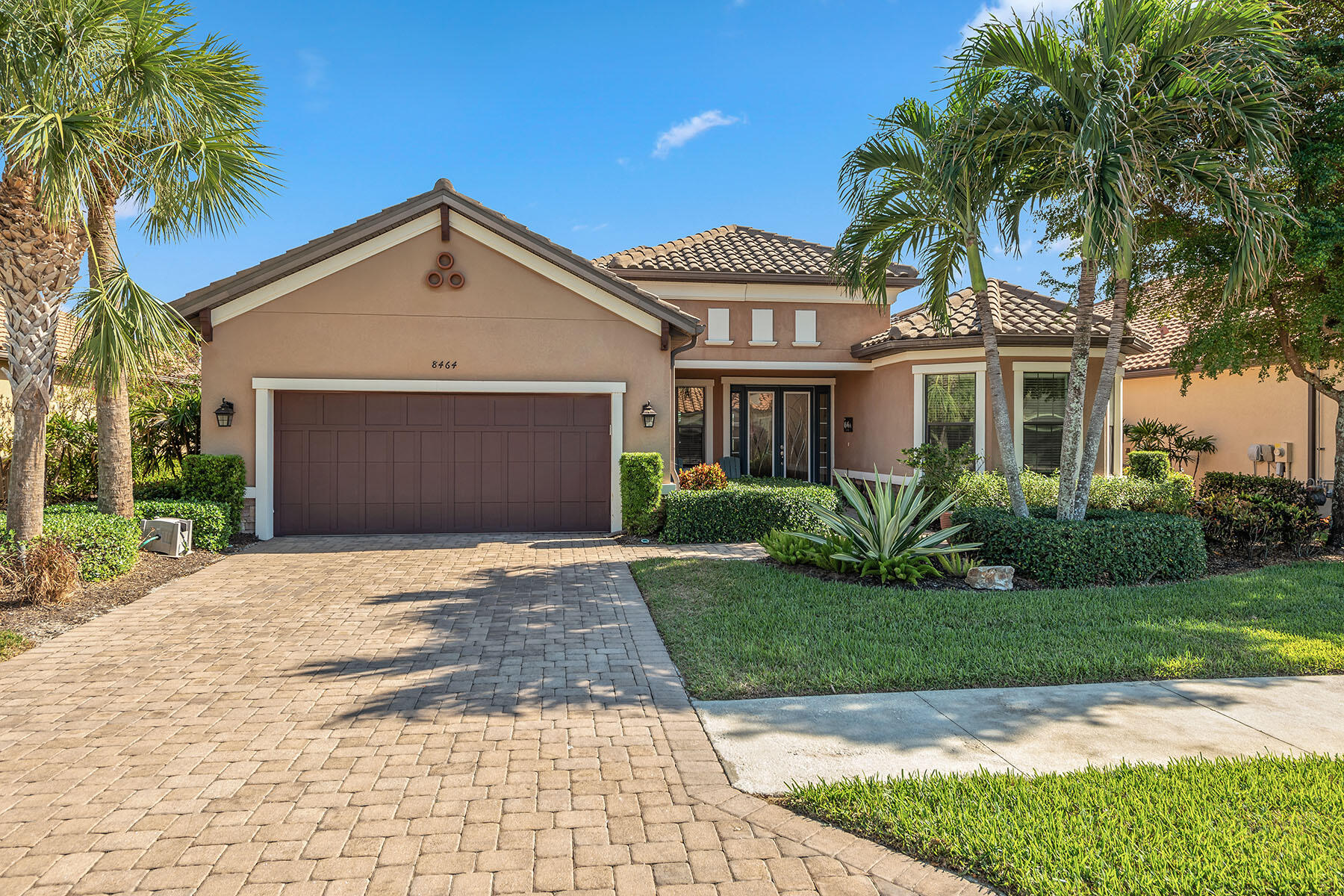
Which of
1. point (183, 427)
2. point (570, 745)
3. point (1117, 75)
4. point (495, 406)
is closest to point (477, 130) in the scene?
point (495, 406)

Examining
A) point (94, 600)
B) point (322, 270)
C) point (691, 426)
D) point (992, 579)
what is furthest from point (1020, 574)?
point (322, 270)

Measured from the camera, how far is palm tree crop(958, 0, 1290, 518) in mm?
7848

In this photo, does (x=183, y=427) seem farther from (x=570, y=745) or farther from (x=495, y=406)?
(x=570, y=745)

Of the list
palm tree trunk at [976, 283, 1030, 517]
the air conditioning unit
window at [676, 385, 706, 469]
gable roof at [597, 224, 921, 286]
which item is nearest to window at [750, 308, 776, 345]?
gable roof at [597, 224, 921, 286]

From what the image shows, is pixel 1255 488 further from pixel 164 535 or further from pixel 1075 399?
pixel 164 535

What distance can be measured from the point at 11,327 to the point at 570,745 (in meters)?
8.00

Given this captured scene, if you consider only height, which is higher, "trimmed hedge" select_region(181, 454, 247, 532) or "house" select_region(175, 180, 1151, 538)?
"house" select_region(175, 180, 1151, 538)

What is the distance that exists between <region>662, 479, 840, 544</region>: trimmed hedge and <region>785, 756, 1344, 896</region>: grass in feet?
25.4

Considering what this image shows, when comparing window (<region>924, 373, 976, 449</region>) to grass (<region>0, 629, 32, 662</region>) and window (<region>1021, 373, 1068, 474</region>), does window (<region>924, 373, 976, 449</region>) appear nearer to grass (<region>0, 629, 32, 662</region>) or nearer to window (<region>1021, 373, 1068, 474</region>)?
window (<region>1021, 373, 1068, 474</region>)

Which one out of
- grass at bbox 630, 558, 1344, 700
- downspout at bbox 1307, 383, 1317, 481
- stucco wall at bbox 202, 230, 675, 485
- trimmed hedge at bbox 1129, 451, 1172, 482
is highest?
stucco wall at bbox 202, 230, 675, 485

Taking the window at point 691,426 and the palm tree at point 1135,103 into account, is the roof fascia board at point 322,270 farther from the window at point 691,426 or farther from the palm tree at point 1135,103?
the palm tree at point 1135,103

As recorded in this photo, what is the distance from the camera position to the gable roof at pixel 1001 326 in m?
13.5

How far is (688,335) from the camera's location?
12.7 metres

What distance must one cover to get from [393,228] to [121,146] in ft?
12.2
